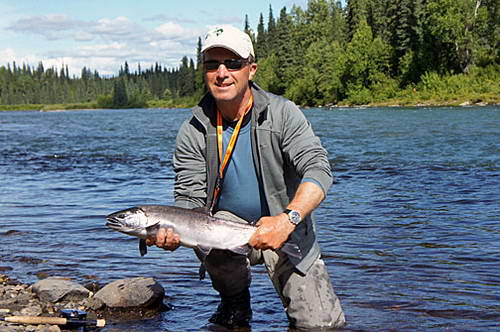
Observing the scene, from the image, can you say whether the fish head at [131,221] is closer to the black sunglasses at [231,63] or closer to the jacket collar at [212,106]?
the jacket collar at [212,106]

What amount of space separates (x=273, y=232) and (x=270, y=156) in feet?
2.34

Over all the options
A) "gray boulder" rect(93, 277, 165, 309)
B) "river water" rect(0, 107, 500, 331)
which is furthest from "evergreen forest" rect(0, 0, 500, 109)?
"gray boulder" rect(93, 277, 165, 309)

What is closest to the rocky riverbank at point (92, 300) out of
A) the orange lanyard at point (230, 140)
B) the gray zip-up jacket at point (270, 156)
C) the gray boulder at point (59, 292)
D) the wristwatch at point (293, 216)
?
the gray boulder at point (59, 292)

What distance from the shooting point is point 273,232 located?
4367 millimetres

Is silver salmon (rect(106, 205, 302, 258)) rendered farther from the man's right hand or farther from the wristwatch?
the wristwatch

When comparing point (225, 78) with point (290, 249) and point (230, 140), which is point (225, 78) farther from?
point (290, 249)

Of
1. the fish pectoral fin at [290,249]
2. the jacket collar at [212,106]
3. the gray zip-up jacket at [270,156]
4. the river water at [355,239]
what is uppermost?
the jacket collar at [212,106]

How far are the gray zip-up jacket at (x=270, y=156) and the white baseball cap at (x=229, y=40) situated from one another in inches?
14.5

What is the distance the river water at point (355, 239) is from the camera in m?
6.28

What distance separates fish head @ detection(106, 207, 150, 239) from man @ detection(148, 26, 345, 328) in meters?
0.15

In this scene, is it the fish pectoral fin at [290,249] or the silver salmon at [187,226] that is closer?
the silver salmon at [187,226]

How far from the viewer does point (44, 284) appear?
6488 millimetres

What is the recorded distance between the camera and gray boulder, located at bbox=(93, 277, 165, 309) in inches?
245

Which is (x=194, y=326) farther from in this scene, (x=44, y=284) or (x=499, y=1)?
(x=499, y=1)
